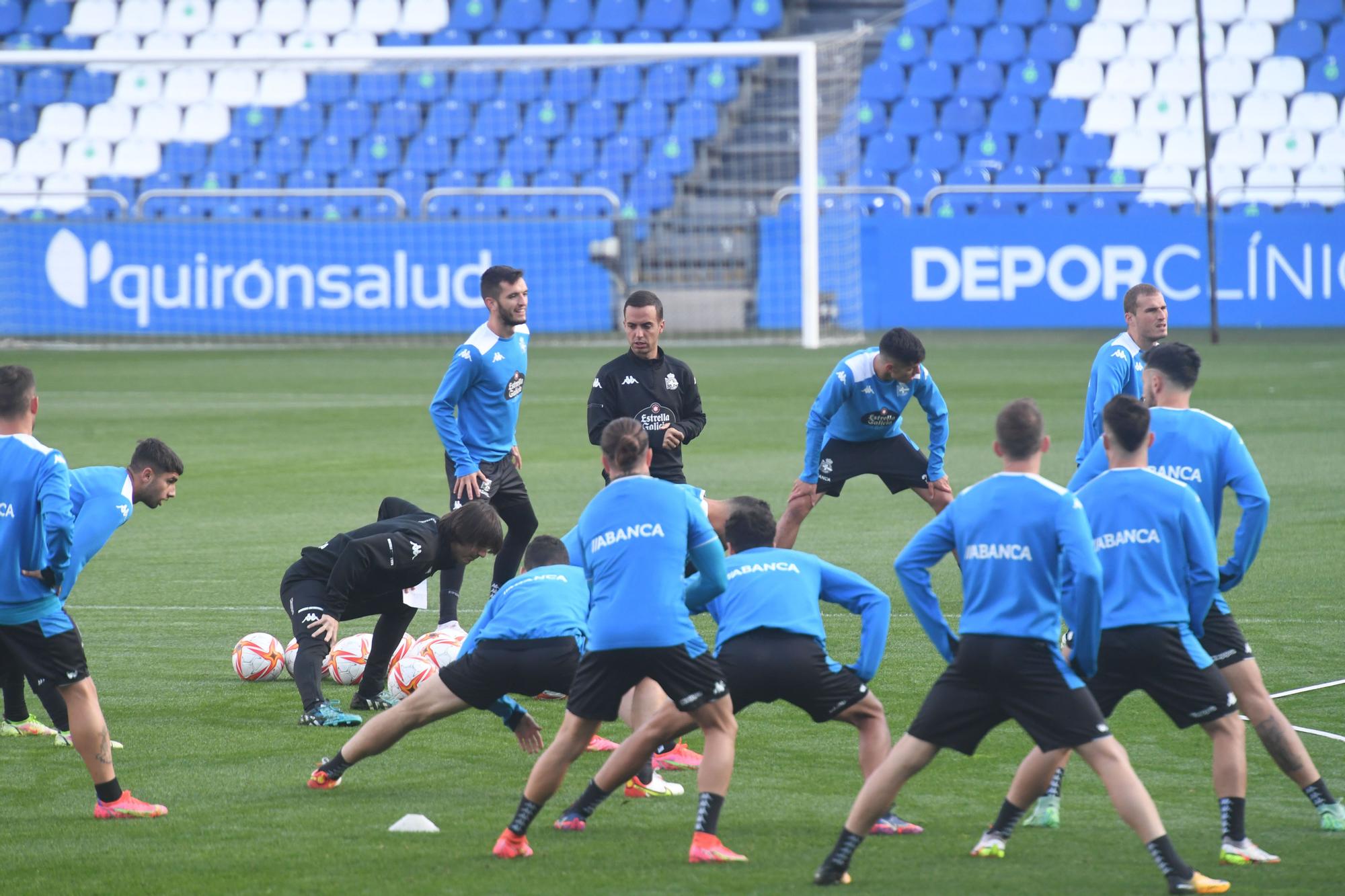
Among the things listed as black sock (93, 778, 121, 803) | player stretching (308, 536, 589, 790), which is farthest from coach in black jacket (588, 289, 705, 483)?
black sock (93, 778, 121, 803)

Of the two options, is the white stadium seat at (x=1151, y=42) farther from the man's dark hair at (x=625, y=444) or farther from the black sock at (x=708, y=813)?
the black sock at (x=708, y=813)

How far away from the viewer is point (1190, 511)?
219 inches

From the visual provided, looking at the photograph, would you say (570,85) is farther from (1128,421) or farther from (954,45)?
(1128,421)

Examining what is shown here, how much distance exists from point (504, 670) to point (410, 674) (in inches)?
74.5

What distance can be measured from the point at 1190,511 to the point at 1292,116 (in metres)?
27.8

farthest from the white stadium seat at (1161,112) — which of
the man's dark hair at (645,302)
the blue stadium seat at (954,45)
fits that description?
the man's dark hair at (645,302)

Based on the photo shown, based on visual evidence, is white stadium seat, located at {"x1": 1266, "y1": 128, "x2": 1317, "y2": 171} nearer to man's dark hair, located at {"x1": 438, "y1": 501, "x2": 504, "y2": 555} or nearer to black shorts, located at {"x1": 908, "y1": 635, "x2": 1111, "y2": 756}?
man's dark hair, located at {"x1": 438, "y1": 501, "x2": 504, "y2": 555}

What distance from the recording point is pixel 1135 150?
3092 centimetres

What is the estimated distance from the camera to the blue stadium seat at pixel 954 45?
32125 mm

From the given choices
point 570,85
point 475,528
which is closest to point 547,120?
point 570,85

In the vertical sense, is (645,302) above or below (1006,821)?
above

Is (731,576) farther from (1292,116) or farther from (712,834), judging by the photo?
(1292,116)

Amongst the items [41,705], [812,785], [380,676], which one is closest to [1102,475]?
[812,785]

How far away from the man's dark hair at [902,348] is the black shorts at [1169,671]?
13.3 ft
